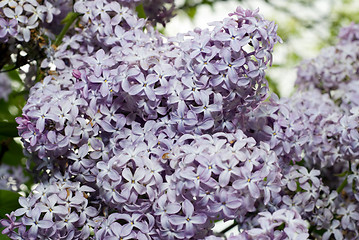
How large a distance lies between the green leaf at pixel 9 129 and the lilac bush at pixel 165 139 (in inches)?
3.1

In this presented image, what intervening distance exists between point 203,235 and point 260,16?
0.39m

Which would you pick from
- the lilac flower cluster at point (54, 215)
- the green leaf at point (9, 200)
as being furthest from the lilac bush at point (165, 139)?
the green leaf at point (9, 200)

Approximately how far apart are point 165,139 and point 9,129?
355mm

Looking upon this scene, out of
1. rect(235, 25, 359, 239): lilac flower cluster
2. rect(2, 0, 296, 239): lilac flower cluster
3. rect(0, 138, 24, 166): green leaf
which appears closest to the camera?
rect(2, 0, 296, 239): lilac flower cluster

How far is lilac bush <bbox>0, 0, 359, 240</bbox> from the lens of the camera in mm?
832

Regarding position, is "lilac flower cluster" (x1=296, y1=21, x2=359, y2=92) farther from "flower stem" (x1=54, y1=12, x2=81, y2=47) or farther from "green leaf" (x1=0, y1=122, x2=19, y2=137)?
"green leaf" (x1=0, y1=122, x2=19, y2=137)

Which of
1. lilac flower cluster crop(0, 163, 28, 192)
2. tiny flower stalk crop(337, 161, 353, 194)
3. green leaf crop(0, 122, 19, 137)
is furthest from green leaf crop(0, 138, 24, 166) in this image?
tiny flower stalk crop(337, 161, 353, 194)

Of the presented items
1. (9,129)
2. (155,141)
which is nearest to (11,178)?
(9,129)

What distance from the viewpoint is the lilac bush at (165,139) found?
2.73ft

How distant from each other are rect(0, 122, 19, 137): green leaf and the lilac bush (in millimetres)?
78

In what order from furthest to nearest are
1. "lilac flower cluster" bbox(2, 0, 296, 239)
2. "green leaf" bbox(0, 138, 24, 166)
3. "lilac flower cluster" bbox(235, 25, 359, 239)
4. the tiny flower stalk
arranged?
"green leaf" bbox(0, 138, 24, 166) < the tiny flower stalk < "lilac flower cluster" bbox(235, 25, 359, 239) < "lilac flower cluster" bbox(2, 0, 296, 239)

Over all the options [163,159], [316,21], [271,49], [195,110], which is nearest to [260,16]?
[271,49]

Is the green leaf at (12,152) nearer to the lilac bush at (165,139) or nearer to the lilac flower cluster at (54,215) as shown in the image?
the lilac bush at (165,139)

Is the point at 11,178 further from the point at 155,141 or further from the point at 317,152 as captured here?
the point at 317,152
